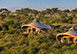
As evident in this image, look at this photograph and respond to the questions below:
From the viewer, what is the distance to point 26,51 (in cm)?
1842

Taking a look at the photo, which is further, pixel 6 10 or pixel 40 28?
pixel 6 10

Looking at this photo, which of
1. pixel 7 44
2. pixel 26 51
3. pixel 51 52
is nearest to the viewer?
pixel 51 52

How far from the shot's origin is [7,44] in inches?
811

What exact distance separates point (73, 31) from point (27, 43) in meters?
6.64

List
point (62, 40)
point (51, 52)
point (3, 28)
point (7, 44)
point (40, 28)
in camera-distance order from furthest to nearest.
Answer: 1. point (3, 28)
2. point (40, 28)
3. point (62, 40)
4. point (7, 44)
5. point (51, 52)

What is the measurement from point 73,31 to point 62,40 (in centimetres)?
211

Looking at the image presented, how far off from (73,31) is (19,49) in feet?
27.5

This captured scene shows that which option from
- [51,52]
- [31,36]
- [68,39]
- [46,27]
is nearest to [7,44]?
[31,36]

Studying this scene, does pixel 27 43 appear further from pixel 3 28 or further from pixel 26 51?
pixel 3 28

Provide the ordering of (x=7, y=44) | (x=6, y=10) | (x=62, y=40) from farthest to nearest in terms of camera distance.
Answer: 1. (x=6, y=10)
2. (x=62, y=40)
3. (x=7, y=44)

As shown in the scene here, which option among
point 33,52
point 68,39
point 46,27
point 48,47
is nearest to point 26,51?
point 33,52

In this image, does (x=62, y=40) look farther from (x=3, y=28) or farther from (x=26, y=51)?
(x=3, y=28)

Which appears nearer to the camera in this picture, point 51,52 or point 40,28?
point 51,52

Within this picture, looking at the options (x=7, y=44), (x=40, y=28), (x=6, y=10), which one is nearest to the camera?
(x=7, y=44)
